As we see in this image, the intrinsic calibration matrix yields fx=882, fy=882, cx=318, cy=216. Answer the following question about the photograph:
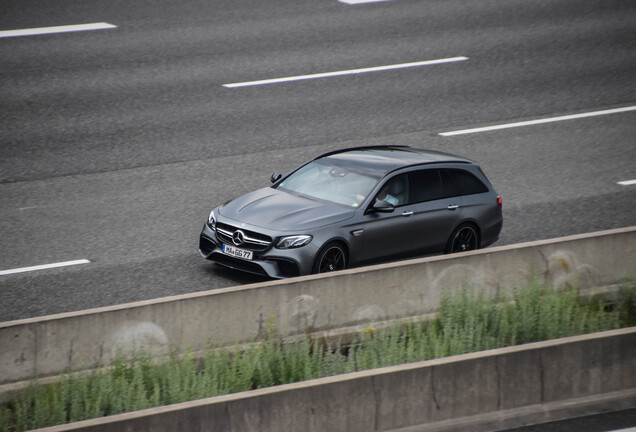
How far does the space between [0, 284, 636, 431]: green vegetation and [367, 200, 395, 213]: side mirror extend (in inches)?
71.9

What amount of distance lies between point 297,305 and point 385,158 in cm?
356

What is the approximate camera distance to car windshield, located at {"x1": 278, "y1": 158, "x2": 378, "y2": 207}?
36.4ft

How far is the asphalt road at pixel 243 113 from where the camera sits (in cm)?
1198

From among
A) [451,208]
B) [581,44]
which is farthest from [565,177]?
[581,44]

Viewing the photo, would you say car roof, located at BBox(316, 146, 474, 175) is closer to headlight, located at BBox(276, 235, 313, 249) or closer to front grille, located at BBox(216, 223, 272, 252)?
headlight, located at BBox(276, 235, 313, 249)

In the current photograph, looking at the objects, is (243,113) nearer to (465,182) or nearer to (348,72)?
(348,72)

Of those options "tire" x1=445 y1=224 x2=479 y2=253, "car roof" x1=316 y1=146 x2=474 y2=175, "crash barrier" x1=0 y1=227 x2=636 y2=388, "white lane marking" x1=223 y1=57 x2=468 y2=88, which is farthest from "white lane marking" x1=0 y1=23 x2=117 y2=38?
"crash barrier" x1=0 y1=227 x2=636 y2=388

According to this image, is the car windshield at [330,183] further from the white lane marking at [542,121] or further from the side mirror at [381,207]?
the white lane marking at [542,121]

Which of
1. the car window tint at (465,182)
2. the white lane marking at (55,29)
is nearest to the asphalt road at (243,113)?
the white lane marking at (55,29)

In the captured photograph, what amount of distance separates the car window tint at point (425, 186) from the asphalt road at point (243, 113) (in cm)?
157

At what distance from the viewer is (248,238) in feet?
34.5

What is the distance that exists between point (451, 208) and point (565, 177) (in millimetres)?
3845

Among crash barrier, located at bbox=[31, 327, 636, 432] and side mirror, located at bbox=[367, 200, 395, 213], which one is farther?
side mirror, located at bbox=[367, 200, 395, 213]

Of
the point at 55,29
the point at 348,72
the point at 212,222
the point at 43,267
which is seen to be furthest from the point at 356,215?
the point at 55,29
